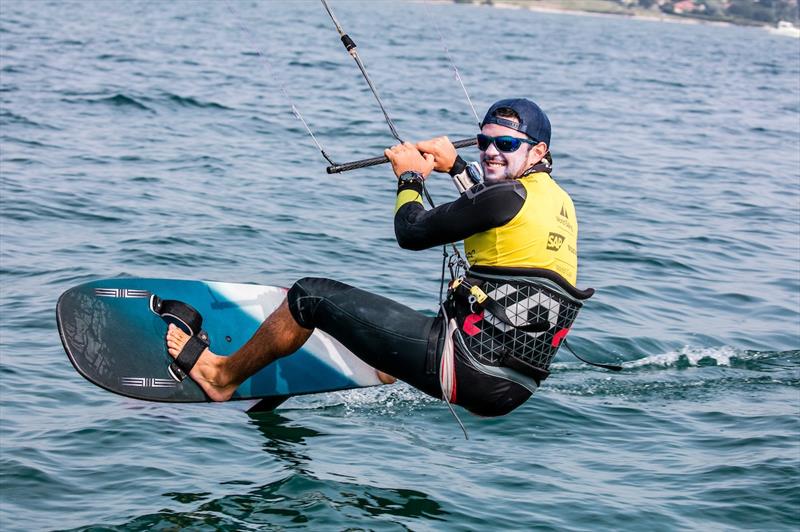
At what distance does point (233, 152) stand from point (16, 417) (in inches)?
450

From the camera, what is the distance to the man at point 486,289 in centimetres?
596

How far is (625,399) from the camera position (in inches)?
363

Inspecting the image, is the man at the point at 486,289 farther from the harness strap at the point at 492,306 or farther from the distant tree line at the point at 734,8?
the distant tree line at the point at 734,8

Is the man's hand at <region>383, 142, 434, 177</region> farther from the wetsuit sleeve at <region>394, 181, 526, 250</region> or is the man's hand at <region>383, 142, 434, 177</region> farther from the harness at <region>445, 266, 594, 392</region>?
the harness at <region>445, 266, 594, 392</region>

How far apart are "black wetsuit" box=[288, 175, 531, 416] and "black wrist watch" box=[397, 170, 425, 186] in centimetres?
3

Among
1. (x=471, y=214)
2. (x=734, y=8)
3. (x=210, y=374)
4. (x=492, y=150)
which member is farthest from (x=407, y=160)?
(x=734, y=8)

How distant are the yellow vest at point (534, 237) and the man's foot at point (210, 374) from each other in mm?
1976

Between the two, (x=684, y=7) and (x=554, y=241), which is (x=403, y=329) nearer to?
(x=554, y=241)

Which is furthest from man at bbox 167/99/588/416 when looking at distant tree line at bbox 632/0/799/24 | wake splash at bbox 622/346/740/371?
distant tree line at bbox 632/0/799/24

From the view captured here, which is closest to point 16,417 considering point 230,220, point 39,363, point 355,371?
point 39,363

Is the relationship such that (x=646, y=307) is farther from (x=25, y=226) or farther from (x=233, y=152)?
(x=233, y=152)

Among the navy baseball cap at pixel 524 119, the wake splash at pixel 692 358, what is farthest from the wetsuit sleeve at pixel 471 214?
the wake splash at pixel 692 358

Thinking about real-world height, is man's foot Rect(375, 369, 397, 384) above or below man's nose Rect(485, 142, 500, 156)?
below

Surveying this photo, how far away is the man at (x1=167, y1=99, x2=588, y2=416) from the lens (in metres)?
5.96
